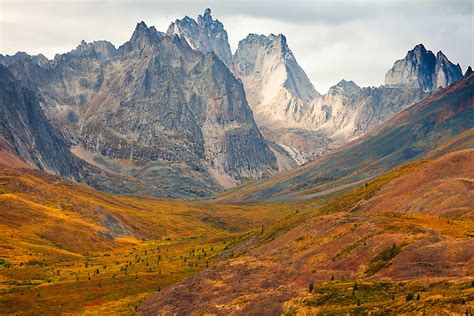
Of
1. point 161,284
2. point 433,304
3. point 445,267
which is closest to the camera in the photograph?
point 433,304

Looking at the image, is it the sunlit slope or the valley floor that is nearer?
the sunlit slope

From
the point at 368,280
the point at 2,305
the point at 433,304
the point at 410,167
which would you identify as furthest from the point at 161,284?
the point at 410,167

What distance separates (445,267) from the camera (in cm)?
8469

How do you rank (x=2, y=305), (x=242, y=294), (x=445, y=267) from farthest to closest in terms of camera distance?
(x=2, y=305)
(x=242, y=294)
(x=445, y=267)

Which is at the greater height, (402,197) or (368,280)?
(402,197)

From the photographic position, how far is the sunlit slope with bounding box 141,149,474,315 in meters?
74.9

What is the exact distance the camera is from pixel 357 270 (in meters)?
95.3

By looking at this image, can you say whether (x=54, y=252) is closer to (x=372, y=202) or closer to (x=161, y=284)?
(x=161, y=284)

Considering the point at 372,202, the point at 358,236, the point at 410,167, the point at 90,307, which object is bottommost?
the point at 90,307

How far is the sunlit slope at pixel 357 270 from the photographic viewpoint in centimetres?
7488

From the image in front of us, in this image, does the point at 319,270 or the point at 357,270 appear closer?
the point at 357,270

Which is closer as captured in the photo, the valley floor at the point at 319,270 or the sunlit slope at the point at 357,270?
the sunlit slope at the point at 357,270

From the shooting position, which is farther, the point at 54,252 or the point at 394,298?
the point at 54,252

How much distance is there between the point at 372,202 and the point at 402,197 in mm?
9501
